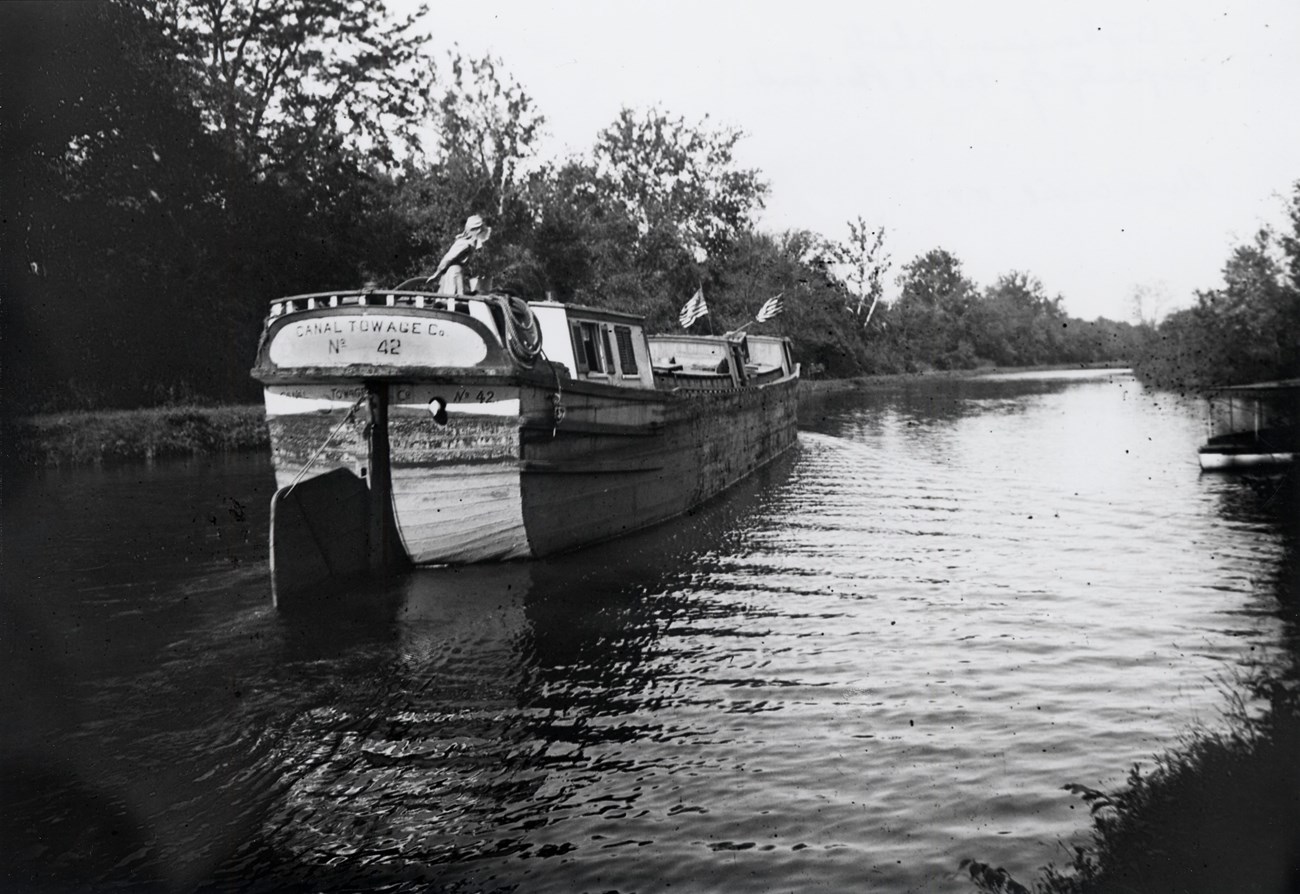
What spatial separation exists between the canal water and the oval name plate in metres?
2.53

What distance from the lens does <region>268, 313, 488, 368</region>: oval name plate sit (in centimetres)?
1038

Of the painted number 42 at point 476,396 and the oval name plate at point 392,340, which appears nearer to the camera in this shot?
the oval name plate at point 392,340

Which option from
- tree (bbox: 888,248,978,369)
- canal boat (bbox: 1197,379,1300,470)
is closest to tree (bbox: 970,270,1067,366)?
tree (bbox: 888,248,978,369)

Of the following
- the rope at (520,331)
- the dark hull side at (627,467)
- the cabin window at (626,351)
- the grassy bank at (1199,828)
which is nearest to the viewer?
the grassy bank at (1199,828)

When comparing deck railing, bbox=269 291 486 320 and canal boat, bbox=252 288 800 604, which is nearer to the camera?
canal boat, bbox=252 288 800 604

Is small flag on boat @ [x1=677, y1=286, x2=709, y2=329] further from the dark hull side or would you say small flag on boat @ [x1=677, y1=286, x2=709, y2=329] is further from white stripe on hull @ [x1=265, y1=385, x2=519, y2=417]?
white stripe on hull @ [x1=265, y1=385, x2=519, y2=417]

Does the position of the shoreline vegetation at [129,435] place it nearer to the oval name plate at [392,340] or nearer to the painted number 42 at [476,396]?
the oval name plate at [392,340]

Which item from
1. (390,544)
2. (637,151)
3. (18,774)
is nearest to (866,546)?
(390,544)

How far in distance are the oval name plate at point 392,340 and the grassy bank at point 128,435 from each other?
45.0ft

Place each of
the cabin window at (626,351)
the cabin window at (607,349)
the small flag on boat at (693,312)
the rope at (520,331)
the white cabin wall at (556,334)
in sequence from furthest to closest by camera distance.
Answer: the small flag on boat at (693,312)
the cabin window at (626,351)
the cabin window at (607,349)
the white cabin wall at (556,334)
the rope at (520,331)

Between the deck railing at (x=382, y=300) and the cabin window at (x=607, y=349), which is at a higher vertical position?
the deck railing at (x=382, y=300)

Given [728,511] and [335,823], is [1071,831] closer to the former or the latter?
[335,823]

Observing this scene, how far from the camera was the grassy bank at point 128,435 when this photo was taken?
21141mm

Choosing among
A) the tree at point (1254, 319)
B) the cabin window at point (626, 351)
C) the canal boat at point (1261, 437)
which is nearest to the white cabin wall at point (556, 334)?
the cabin window at point (626, 351)
